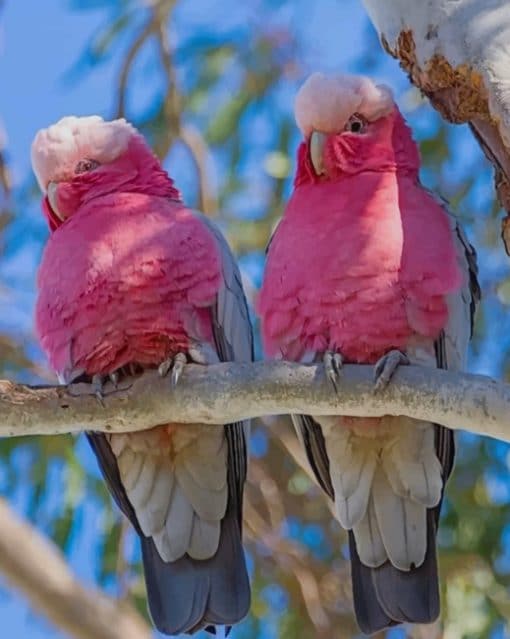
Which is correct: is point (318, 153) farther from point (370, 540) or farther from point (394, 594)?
point (394, 594)

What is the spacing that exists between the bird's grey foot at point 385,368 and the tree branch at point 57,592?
147 centimetres

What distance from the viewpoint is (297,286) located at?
3.05 metres

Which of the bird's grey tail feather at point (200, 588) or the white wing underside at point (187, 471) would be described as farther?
the white wing underside at point (187, 471)

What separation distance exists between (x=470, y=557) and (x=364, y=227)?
68.3 inches

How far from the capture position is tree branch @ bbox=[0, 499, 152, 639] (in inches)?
152

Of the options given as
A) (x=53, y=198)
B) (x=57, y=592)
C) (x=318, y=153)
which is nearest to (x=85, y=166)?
(x=53, y=198)

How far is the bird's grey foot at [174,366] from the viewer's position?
9.18 feet

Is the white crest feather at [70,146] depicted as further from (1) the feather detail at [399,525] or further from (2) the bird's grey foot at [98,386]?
(1) the feather detail at [399,525]

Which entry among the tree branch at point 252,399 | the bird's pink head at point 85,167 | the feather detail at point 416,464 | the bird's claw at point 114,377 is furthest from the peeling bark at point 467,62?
the bird's claw at point 114,377

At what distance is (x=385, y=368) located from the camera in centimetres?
271

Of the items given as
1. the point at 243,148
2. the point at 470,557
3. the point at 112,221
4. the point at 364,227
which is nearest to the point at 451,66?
the point at 364,227

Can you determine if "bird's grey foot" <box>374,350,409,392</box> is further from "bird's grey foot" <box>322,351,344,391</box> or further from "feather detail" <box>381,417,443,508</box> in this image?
"feather detail" <box>381,417,443,508</box>

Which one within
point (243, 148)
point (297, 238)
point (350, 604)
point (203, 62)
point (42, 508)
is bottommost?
point (350, 604)

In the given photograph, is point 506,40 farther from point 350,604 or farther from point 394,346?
point 350,604
